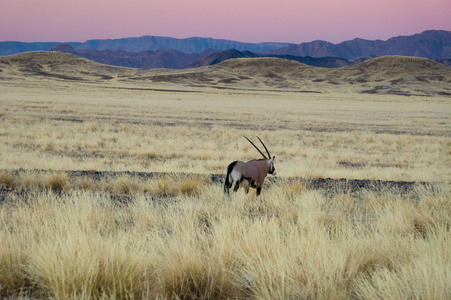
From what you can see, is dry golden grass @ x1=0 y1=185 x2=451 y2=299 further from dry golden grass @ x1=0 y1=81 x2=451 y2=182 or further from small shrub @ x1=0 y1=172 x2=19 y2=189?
dry golden grass @ x1=0 y1=81 x2=451 y2=182

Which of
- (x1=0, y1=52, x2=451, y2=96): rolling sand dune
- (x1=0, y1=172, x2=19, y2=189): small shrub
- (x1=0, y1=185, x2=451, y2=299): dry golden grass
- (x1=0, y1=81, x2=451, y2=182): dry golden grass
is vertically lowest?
(x1=0, y1=81, x2=451, y2=182): dry golden grass

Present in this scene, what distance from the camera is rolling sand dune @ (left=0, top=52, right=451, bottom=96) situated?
10606cm

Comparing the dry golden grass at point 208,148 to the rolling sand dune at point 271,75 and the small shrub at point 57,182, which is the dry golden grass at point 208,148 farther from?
the rolling sand dune at point 271,75

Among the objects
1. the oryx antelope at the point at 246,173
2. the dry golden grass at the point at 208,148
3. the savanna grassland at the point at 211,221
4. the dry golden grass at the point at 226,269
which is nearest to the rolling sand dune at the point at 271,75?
the dry golden grass at the point at 208,148

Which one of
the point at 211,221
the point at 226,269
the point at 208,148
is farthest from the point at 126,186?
the point at 208,148

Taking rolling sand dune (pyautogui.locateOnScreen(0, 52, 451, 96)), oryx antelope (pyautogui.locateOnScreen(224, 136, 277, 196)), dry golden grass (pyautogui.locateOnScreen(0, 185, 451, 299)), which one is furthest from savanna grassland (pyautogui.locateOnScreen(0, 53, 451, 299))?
rolling sand dune (pyautogui.locateOnScreen(0, 52, 451, 96))

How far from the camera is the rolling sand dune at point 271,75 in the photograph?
10606 centimetres

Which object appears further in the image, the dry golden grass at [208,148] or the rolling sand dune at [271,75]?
the rolling sand dune at [271,75]

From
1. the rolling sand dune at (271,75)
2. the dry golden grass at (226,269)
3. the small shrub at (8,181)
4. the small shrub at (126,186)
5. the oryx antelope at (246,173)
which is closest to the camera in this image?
the dry golden grass at (226,269)

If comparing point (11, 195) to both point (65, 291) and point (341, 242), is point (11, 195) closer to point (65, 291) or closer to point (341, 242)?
point (65, 291)

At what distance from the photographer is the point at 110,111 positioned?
1339 inches

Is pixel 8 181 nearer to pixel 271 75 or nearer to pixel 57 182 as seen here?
pixel 57 182

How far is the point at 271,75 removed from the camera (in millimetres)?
143500

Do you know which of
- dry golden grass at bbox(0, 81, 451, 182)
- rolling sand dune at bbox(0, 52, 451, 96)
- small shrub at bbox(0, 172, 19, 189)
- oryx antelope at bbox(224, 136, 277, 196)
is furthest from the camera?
rolling sand dune at bbox(0, 52, 451, 96)
